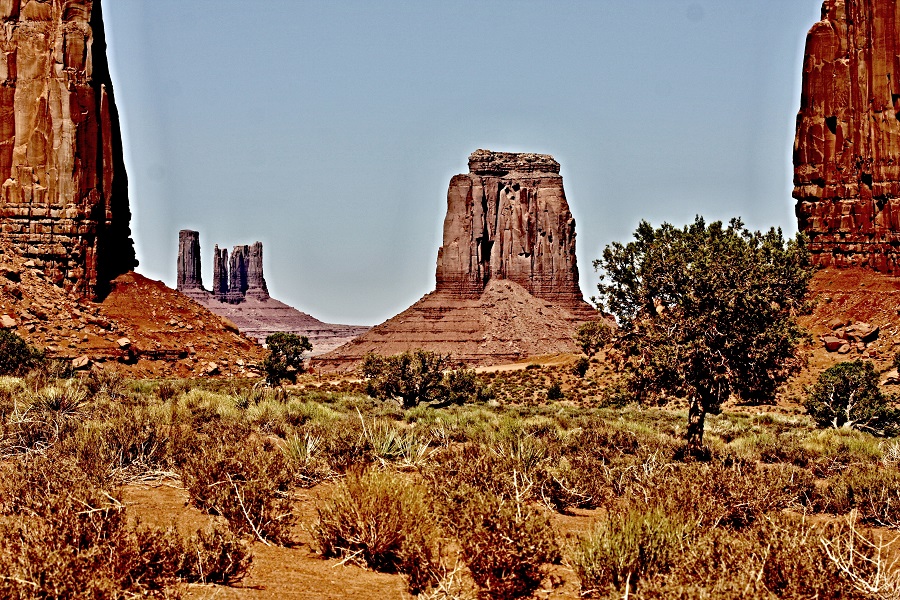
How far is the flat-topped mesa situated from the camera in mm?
116938

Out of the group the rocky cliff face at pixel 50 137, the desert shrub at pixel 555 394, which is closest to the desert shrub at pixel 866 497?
the desert shrub at pixel 555 394

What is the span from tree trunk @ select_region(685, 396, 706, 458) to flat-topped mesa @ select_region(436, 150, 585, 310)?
3765 inches

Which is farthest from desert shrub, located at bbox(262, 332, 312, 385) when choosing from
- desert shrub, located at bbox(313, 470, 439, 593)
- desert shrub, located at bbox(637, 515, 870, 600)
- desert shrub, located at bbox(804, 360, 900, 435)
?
desert shrub, located at bbox(637, 515, 870, 600)

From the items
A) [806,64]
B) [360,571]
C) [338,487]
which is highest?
[806,64]

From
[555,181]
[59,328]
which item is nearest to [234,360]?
[59,328]

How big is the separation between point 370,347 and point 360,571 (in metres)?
88.2

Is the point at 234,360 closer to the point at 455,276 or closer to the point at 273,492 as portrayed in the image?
the point at 273,492

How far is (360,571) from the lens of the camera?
7961mm

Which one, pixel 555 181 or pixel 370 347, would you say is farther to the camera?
pixel 555 181

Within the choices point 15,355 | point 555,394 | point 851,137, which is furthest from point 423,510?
point 851,137

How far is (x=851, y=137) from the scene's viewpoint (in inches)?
2432

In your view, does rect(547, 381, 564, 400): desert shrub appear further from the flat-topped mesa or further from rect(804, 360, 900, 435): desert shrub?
the flat-topped mesa

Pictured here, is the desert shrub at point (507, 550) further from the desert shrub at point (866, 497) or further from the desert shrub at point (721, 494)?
the desert shrub at point (866, 497)

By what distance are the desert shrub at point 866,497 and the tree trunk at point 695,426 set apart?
14.8 feet
